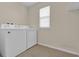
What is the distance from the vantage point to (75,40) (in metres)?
3.18

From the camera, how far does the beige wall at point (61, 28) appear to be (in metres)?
3.18

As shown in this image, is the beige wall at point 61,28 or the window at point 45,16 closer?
the beige wall at point 61,28

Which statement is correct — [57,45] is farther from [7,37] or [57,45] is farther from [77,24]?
[7,37]

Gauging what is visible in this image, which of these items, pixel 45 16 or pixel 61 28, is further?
pixel 45 16

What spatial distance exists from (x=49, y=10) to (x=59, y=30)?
0.84 m

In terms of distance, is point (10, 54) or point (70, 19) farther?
point (70, 19)

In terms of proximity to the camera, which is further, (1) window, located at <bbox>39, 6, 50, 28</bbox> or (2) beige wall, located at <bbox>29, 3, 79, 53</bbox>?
(1) window, located at <bbox>39, 6, 50, 28</bbox>

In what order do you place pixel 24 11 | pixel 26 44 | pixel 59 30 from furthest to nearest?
pixel 59 30, pixel 24 11, pixel 26 44

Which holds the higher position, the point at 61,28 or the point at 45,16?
the point at 45,16

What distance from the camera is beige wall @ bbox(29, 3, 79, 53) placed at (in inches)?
125

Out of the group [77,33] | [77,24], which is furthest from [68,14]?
[77,33]

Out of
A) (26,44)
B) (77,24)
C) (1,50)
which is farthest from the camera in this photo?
(77,24)

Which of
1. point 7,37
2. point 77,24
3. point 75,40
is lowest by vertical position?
point 75,40

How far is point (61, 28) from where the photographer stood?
3.58m
